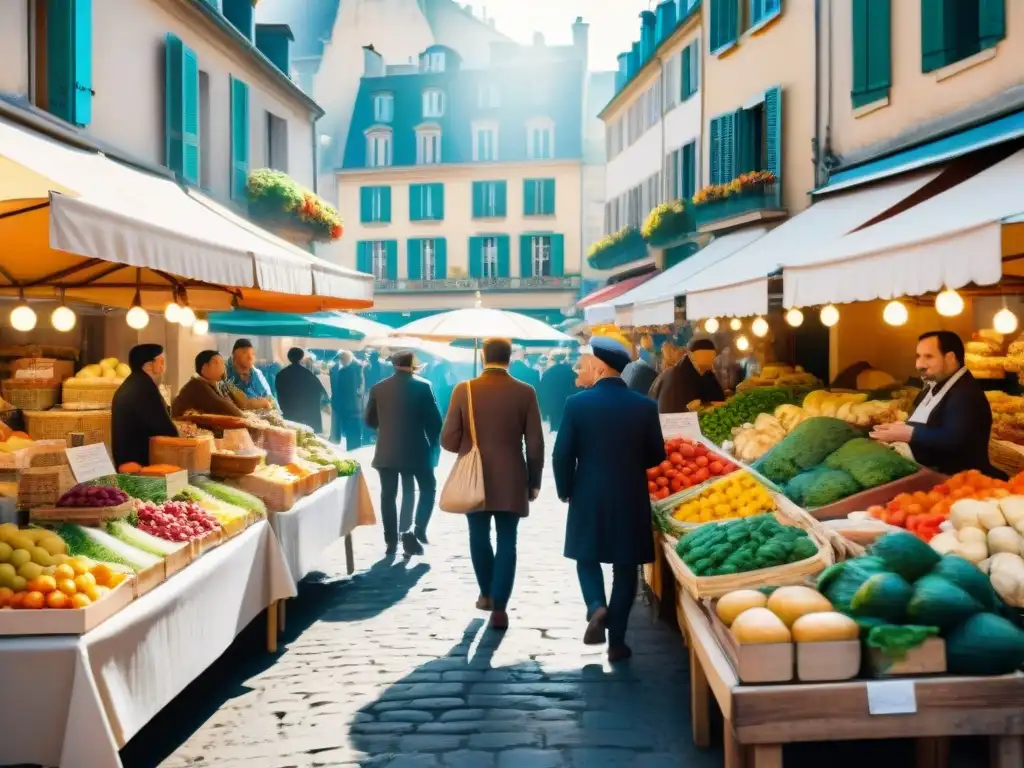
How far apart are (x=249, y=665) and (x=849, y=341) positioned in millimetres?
9406

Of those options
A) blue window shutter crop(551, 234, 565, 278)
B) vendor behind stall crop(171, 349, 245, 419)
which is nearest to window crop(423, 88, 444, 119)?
blue window shutter crop(551, 234, 565, 278)

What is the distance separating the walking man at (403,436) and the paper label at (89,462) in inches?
147

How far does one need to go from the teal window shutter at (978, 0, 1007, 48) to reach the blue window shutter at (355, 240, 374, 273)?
3656cm

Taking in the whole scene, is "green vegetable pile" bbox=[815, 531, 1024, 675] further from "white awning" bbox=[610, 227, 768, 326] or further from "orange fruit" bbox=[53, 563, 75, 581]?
"white awning" bbox=[610, 227, 768, 326]

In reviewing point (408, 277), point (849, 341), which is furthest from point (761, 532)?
point (408, 277)

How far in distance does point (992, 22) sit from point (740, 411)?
413 cm

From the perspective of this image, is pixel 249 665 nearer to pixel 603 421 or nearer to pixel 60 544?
pixel 60 544

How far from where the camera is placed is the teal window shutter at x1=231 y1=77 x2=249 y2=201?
54.4 feet

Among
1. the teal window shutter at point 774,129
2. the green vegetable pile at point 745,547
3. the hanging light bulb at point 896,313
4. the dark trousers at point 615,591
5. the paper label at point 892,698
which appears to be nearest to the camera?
the paper label at point 892,698

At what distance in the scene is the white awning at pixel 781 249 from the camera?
308 inches

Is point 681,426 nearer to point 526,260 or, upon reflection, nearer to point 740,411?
point 740,411

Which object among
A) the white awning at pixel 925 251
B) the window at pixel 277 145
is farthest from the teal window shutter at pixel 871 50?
the window at pixel 277 145

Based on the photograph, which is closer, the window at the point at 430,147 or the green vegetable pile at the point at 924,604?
the green vegetable pile at the point at 924,604

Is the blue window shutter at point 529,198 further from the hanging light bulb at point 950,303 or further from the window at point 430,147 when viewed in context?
the hanging light bulb at point 950,303
